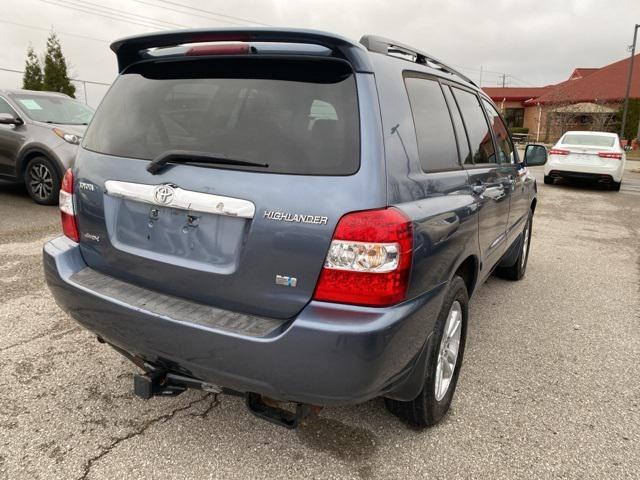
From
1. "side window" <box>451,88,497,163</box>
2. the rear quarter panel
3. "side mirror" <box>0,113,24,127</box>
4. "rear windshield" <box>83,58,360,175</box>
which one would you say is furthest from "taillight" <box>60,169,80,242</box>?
"side mirror" <box>0,113,24,127</box>

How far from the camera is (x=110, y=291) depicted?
218cm

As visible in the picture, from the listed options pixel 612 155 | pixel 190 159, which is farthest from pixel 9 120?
pixel 612 155

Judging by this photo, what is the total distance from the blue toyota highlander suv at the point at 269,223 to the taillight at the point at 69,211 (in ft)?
0.05

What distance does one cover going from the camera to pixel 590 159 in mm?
12438

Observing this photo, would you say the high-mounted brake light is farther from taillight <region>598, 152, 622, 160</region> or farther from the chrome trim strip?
taillight <region>598, 152, 622, 160</region>

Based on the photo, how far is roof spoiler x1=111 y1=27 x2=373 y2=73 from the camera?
192 centimetres

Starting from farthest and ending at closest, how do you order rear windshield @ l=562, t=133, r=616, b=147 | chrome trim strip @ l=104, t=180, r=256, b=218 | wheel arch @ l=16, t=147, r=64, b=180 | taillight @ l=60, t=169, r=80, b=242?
rear windshield @ l=562, t=133, r=616, b=147, wheel arch @ l=16, t=147, r=64, b=180, taillight @ l=60, t=169, r=80, b=242, chrome trim strip @ l=104, t=180, r=256, b=218

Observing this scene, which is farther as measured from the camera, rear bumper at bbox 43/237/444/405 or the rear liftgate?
the rear liftgate

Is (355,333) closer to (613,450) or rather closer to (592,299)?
(613,450)

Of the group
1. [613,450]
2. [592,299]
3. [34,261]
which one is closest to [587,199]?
[592,299]

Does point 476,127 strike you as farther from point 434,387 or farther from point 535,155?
point 434,387

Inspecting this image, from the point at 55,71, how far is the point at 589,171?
37.3 metres

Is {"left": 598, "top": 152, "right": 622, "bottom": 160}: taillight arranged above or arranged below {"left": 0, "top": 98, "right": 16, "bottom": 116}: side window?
below

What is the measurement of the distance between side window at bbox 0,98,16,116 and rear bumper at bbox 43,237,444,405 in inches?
270
